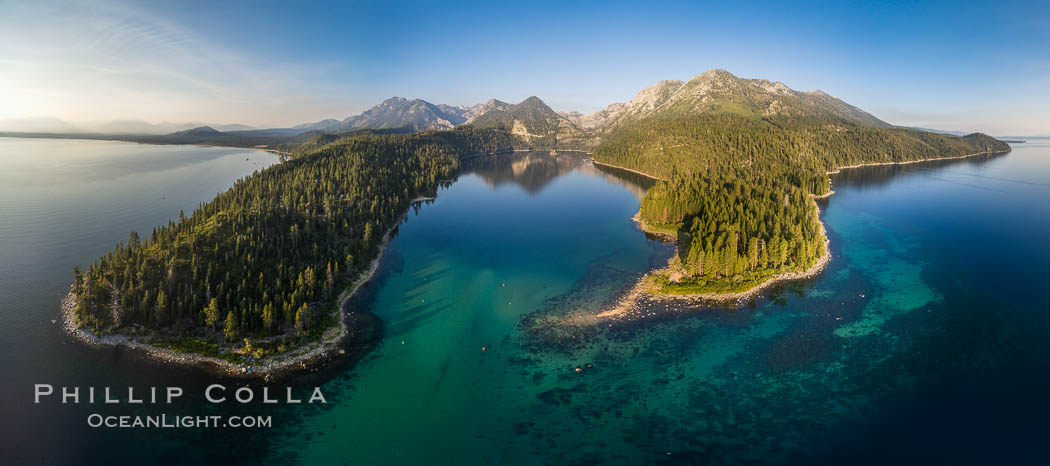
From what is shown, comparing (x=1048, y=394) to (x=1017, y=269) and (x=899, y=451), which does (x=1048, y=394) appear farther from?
(x=1017, y=269)

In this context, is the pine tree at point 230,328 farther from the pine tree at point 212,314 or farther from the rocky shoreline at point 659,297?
the rocky shoreline at point 659,297

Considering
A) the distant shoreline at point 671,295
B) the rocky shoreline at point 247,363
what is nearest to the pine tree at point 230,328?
the rocky shoreline at point 247,363

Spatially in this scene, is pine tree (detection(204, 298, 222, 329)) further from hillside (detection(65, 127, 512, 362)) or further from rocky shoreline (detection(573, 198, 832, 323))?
rocky shoreline (detection(573, 198, 832, 323))

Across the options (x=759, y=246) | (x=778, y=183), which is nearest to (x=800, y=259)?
(x=759, y=246)

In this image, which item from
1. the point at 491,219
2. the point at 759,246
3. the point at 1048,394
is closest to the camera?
the point at 1048,394

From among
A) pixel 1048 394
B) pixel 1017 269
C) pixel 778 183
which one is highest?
pixel 778 183

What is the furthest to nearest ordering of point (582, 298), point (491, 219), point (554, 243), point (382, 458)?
1. point (491, 219)
2. point (554, 243)
3. point (582, 298)
4. point (382, 458)

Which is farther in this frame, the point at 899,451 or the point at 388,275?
the point at 388,275
